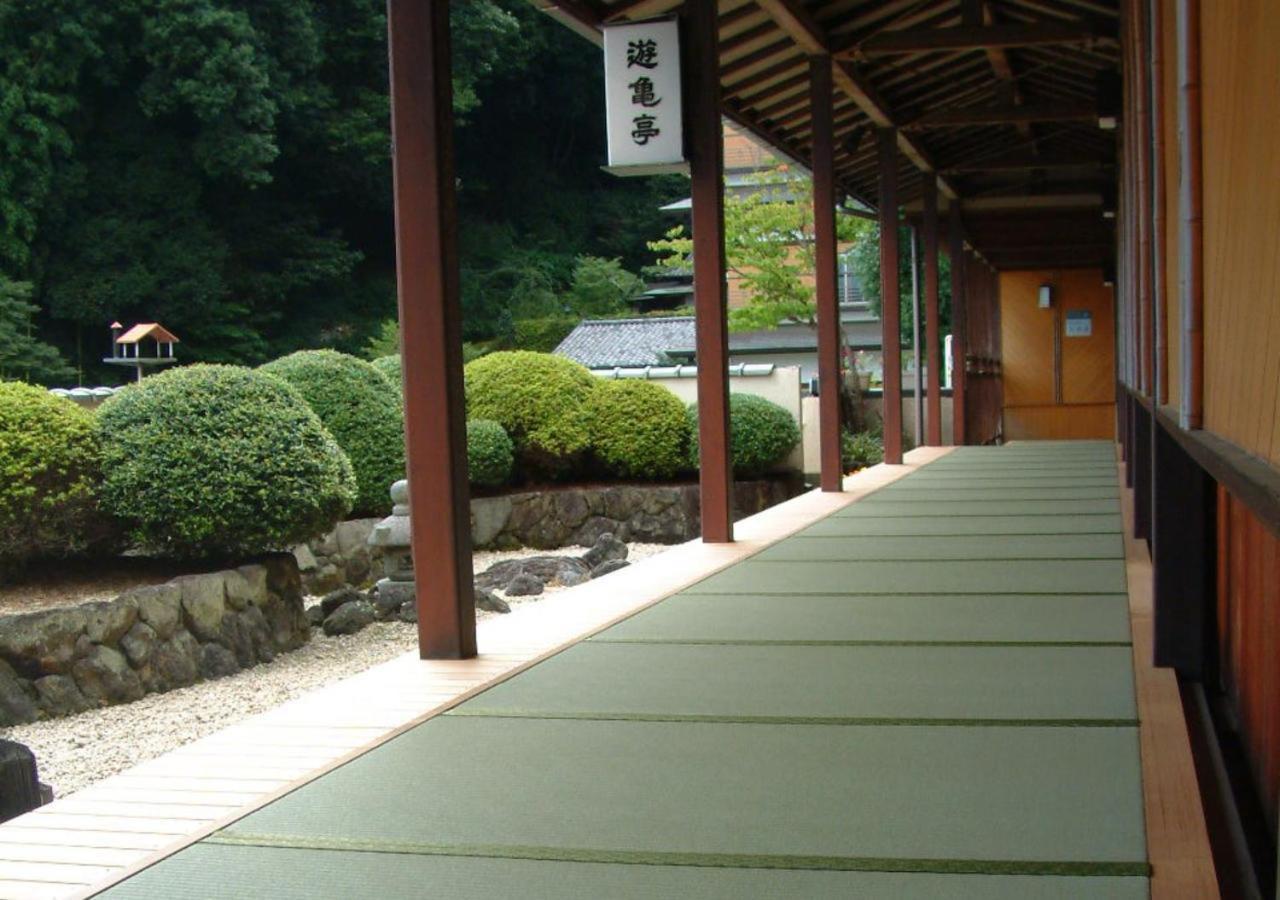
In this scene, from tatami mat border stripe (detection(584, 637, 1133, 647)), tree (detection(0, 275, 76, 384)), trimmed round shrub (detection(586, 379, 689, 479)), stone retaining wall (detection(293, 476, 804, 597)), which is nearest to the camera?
tatami mat border stripe (detection(584, 637, 1133, 647))

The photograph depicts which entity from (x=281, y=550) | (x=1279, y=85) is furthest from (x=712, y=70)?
(x=1279, y=85)

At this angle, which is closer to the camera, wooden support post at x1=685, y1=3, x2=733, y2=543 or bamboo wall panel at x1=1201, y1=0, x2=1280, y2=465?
bamboo wall panel at x1=1201, y1=0, x2=1280, y2=465

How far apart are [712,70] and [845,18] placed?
2825 millimetres

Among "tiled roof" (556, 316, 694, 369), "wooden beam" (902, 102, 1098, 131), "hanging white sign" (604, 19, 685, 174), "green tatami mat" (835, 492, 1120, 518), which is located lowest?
"green tatami mat" (835, 492, 1120, 518)

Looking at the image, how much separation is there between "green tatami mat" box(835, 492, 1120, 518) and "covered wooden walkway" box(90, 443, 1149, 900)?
9.58 ft

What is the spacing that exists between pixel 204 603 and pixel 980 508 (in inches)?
178

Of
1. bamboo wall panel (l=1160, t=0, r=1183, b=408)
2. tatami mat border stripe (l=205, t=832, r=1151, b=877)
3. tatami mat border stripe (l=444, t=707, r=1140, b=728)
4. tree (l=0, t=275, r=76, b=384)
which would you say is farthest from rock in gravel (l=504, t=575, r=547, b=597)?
tree (l=0, t=275, r=76, b=384)

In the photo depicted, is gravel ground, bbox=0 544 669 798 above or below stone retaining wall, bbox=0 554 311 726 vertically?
below

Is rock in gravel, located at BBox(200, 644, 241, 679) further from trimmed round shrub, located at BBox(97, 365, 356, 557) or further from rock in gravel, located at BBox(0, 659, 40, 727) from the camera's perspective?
rock in gravel, located at BBox(0, 659, 40, 727)

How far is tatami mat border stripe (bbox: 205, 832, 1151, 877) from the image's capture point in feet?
7.80

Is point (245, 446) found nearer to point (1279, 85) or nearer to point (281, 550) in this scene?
point (281, 550)

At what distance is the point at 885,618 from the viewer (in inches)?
192

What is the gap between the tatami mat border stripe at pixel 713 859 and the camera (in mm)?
2379

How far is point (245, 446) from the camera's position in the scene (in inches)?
346
